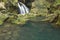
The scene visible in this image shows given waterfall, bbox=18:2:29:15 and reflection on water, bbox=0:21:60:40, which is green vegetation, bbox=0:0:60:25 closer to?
waterfall, bbox=18:2:29:15

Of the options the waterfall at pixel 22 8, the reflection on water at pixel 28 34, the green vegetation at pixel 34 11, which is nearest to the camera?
the reflection on water at pixel 28 34

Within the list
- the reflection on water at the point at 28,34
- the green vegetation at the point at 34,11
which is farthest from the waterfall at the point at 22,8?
the reflection on water at the point at 28,34

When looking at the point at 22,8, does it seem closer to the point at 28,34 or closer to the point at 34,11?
the point at 34,11

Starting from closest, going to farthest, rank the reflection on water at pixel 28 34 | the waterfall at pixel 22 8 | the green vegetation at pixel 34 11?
1. the reflection on water at pixel 28 34
2. the green vegetation at pixel 34 11
3. the waterfall at pixel 22 8

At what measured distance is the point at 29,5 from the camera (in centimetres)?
5897

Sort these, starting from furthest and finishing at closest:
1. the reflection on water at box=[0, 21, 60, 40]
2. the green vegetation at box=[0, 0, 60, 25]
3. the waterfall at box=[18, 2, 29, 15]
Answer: the waterfall at box=[18, 2, 29, 15] < the green vegetation at box=[0, 0, 60, 25] < the reflection on water at box=[0, 21, 60, 40]

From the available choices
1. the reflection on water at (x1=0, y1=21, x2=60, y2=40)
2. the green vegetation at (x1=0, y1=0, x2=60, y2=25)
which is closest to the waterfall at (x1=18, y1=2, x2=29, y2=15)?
the green vegetation at (x1=0, y1=0, x2=60, y2=25)

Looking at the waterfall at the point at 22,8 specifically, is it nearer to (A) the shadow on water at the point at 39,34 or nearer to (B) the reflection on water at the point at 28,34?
(B) the reflection on water at the point at 28,34

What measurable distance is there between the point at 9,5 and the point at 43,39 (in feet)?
91.3

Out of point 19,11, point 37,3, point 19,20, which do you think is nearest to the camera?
point 19,20

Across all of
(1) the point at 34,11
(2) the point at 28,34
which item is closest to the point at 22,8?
(1) the point at 34,11

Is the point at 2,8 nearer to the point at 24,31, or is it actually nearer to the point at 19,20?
the point at 19,20

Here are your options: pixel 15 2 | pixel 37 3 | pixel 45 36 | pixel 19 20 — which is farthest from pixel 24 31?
pixel 37 3

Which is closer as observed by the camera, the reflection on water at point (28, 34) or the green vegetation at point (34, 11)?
the reflection on water at point (28, 34)
